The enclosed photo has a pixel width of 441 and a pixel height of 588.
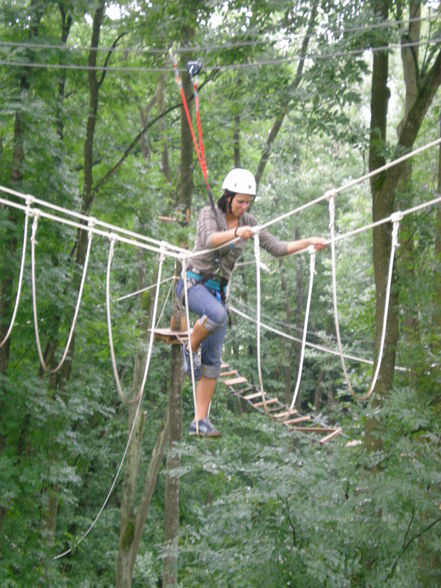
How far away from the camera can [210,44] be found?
561 centimetres

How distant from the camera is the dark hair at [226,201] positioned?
358cm

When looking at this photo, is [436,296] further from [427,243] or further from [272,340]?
[272,340]

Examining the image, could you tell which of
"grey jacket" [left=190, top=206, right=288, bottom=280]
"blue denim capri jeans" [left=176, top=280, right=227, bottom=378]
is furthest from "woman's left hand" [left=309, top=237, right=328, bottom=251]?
"blue denim capri jeans" [left=176, top=280, right=227, bottom=378]

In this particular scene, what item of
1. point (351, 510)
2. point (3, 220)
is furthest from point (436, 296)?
point (3, 220)

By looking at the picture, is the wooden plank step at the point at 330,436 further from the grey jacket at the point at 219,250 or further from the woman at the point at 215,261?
the grey jacket at the point at 219,250

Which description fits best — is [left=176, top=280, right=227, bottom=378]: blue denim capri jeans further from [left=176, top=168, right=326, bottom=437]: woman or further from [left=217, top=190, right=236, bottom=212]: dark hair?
[left=217, top=190, right=236, bottom=212]: dark hair

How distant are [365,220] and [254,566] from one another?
10.7m

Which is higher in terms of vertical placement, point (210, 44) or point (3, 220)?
point (210, 44)

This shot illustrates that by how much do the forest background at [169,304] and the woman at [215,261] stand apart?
19.9 inches

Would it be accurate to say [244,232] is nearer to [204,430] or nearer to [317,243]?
[317,243]

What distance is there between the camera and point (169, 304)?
12.2m

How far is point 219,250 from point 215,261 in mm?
65

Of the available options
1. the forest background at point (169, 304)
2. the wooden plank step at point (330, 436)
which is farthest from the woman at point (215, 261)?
the wooden plank step at point (330, 436)

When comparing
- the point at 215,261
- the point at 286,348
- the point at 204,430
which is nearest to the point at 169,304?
the point at 286,348
